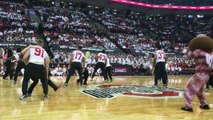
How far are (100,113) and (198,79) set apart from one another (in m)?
2.53

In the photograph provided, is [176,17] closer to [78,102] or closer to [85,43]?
[85,43]

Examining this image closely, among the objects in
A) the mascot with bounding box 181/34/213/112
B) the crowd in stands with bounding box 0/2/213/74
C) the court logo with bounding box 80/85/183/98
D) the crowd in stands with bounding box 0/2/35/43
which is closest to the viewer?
the mascot with bounding box 181/34/213/112

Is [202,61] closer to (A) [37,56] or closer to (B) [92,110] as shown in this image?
(B) [92,110]

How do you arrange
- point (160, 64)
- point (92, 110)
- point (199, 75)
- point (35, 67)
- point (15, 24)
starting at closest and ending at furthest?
point (92, 110) < point (199, 75) < point (35, 67) < point (160, 64) < point (15, 24)

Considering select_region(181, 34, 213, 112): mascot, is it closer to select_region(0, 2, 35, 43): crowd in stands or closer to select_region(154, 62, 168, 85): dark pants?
select_region(154, 62, 168, 85): dark pants

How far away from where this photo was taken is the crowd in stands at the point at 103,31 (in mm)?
23562

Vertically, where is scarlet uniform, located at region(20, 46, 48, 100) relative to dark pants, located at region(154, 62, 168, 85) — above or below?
above

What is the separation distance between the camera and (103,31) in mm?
31297

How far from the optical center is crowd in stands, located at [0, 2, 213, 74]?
23.6m

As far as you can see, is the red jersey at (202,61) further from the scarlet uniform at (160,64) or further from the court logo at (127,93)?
the scarlet uniform at (160,64)

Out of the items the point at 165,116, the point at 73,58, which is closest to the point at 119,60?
the point at 73,58

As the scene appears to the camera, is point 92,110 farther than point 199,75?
No

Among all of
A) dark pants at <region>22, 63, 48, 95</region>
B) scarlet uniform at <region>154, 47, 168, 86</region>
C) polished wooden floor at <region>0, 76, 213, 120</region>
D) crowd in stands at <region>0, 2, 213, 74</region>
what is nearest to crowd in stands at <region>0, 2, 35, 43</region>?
crowd in stands at <region>0, 2, 213, 74</region>

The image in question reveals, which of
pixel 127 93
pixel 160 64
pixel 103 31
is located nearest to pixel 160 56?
pixel 160 64
